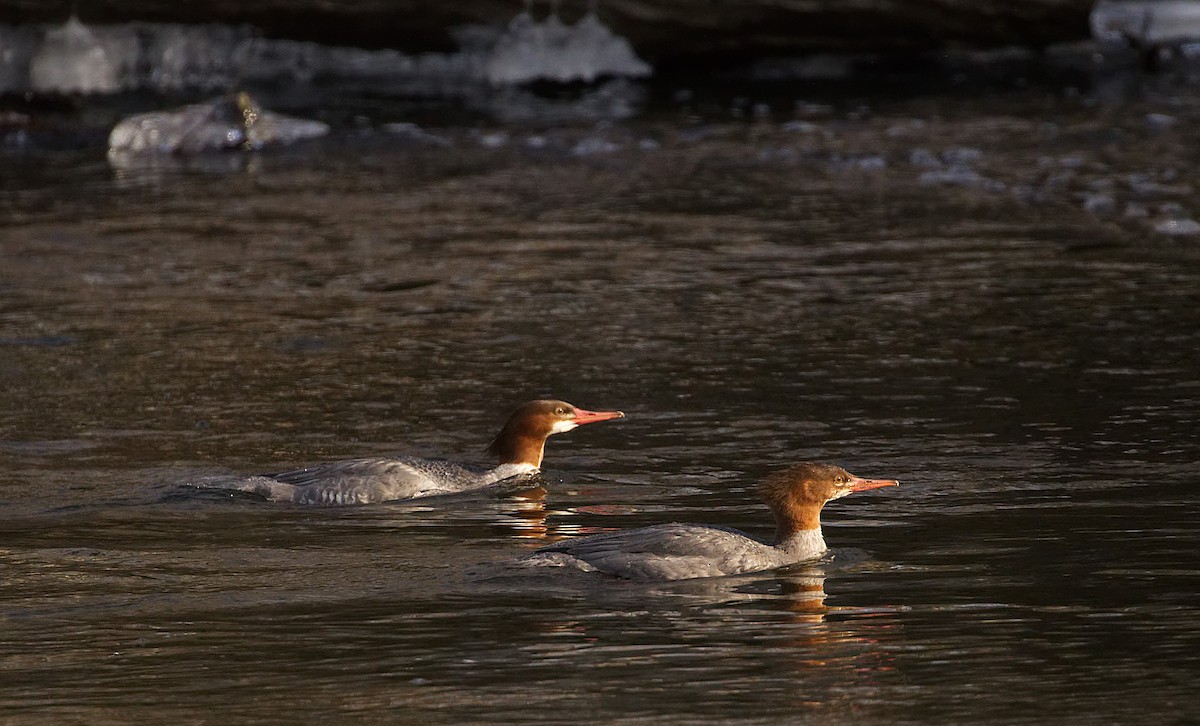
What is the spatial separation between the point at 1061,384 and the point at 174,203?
9385mm

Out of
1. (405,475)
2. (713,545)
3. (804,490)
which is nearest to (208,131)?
(405,475)

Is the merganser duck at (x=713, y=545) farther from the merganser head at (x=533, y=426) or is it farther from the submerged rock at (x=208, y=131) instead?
the submerged rock at (x=208, y=131)

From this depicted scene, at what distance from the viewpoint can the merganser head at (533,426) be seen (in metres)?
9.83

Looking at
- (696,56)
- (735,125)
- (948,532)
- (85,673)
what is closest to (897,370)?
(948,532)

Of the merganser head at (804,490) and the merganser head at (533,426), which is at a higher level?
the merganser head at (804,490)

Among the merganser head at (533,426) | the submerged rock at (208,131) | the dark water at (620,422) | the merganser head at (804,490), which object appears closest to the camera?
the dark water at (620,422)

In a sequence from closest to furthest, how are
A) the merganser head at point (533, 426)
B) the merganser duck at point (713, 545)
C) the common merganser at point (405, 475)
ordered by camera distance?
the merganser duck at point (713, 545), the common merganser at point (405, 475), the merganser head at point (533, 426)

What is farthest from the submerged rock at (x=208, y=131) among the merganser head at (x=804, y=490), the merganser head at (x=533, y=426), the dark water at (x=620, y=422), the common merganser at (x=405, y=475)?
the merganser head at (x=804, y=490)

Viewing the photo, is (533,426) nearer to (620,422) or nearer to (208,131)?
(620,422)

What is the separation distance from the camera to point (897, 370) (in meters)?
11.5

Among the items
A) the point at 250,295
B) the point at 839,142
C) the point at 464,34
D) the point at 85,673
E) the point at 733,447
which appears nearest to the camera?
the point at 85,673

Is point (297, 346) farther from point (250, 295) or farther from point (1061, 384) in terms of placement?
point (1061, 384)

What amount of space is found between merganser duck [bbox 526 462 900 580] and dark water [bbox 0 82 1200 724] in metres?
0.10

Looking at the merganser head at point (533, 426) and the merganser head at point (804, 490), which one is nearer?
the merganser head at point (804, 490)
